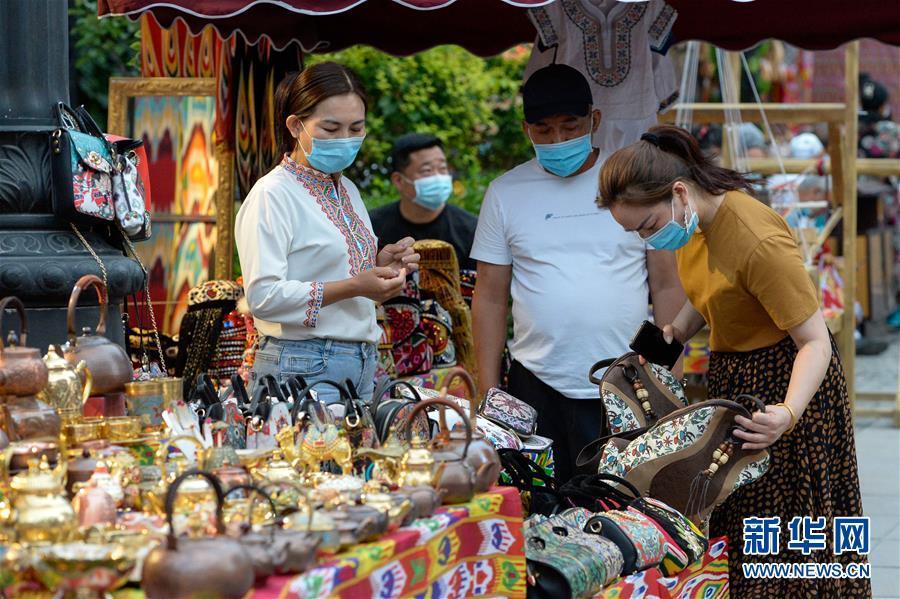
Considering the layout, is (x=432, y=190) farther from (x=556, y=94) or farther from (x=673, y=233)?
(x=673, y=233)

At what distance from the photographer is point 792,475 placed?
11.4 feet

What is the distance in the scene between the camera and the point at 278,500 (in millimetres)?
2270

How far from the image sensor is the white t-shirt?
12.9ft

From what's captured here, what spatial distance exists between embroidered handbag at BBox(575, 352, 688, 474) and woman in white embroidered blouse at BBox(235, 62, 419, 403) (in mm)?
650

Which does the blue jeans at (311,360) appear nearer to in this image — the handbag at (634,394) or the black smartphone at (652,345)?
the handbag at (634,394)

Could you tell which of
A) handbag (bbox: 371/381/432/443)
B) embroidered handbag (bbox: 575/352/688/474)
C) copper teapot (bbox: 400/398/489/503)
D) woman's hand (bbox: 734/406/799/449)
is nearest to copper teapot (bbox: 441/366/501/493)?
copper teapot (bbox: 400/398/489/503)

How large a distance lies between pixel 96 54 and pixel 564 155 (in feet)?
19.0

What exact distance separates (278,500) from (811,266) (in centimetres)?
553

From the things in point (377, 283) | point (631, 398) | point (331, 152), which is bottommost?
point (631, 398)

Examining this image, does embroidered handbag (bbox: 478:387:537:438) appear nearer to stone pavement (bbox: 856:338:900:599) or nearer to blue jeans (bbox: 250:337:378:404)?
blue jeans (bbox: 250:337:378:404)

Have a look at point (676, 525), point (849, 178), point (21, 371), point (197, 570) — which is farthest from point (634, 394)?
point (849, 178)

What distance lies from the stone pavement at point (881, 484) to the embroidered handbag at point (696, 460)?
189cm

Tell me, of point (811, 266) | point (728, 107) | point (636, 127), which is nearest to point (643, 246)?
point (636, 127)

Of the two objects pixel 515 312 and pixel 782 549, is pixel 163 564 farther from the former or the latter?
pixel 515 312
